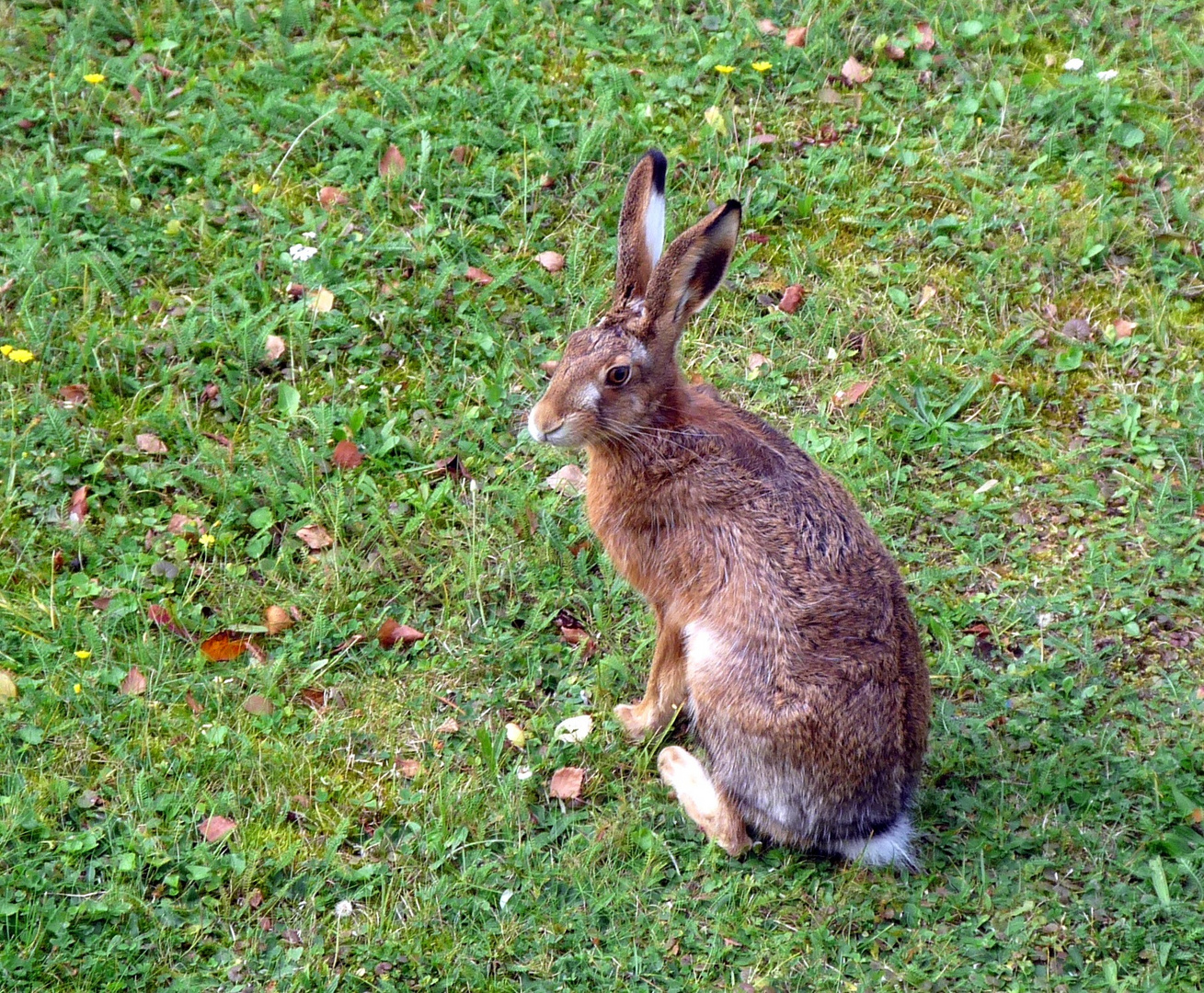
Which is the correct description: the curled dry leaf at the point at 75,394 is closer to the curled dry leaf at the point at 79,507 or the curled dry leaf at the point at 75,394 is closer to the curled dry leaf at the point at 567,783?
the curled dry leaf at the point at 79,507

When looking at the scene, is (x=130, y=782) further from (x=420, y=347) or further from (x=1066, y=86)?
(x=1066, y=86)

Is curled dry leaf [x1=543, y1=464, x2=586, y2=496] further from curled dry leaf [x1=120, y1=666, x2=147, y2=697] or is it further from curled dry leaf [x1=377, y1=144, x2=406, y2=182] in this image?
curled dry leaf [x1=377, y1=144, x2=406, y2=182]

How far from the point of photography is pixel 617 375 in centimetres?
426

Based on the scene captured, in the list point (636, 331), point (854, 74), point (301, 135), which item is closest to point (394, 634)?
point (636, 331)

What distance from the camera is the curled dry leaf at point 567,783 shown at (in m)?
4.38

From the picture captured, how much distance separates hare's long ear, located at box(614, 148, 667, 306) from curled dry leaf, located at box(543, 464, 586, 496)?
1152mm

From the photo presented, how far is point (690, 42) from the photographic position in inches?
271

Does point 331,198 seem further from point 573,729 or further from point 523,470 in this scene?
point 573,729

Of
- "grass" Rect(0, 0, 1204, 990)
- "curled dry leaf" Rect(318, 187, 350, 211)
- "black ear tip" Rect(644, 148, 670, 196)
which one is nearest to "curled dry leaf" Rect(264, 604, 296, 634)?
"grass" Rect(0, 0, 1204, 990)

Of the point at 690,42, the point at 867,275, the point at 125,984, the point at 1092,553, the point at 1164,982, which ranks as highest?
the point at 690,42

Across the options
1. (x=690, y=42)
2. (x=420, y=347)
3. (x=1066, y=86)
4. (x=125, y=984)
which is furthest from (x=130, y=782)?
(x=1066, y=86)

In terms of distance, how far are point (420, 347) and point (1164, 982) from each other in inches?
147

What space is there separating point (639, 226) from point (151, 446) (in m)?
2.28

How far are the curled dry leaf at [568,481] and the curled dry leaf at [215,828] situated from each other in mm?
1854
